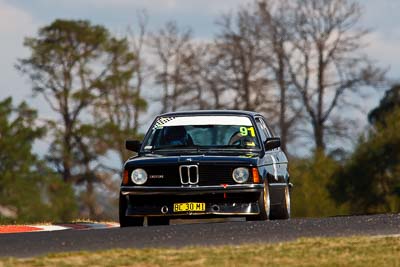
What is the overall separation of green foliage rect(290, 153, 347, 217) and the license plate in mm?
42440

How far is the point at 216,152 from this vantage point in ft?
62.8

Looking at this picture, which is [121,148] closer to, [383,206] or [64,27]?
[64,27]

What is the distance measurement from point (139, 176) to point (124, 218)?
0.61m

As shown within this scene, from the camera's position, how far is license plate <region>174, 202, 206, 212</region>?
18453mm

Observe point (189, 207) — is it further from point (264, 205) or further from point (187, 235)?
point (187, 235)

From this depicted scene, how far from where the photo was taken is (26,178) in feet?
218

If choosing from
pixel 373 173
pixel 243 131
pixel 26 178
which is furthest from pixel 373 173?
pixel 243 131

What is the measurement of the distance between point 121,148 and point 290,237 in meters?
53.6

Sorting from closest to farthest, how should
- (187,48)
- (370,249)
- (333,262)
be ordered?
(333,262), (370,249), (187,48)

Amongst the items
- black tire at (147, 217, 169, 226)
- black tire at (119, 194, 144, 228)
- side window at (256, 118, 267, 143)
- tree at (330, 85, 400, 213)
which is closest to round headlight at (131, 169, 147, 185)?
black tire at (119, 194, 144, 228)

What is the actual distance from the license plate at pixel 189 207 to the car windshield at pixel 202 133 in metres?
1.23

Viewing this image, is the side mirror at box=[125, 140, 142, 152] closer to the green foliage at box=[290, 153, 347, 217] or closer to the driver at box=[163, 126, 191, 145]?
the driver at box=[163, 126, 191, 145]

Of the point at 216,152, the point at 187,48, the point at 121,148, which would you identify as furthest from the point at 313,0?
the point at 216,152

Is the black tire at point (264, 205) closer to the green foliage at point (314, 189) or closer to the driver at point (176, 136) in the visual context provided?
the driver at point (176, 136)
